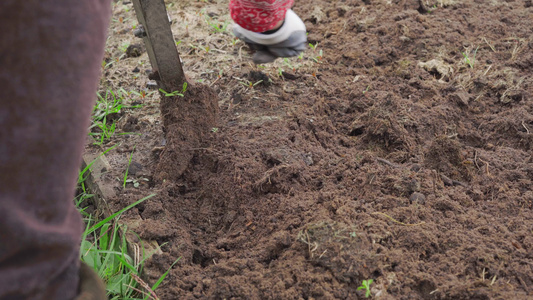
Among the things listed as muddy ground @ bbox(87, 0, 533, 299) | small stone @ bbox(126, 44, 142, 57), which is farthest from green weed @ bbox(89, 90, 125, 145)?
small stone @ bbox(126, 44, 142, 57)

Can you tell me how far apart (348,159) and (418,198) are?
38 cm

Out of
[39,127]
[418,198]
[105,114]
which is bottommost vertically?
[418,198]

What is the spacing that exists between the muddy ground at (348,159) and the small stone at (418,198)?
0.9 inches

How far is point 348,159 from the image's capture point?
2055 mm

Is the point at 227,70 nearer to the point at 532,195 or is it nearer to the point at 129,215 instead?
the point at 129,215

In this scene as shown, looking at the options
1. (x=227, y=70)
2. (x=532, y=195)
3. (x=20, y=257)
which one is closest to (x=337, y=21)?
(x=227, y=70)

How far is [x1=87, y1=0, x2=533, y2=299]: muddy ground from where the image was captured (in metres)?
1.55

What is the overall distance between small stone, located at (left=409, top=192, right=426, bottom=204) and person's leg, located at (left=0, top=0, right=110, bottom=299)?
4.47 feet

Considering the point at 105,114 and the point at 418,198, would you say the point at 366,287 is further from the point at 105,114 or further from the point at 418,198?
the point at 105,114

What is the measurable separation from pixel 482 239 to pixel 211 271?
1.03 metres

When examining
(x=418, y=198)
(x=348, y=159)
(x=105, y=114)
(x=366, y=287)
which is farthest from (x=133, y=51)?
(x=366, y=287)

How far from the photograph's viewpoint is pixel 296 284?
1.51 m

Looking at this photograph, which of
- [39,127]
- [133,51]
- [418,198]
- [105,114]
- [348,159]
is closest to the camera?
[39,127]

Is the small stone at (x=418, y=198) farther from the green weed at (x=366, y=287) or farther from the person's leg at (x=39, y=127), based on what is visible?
the person's leg at (x=39, y=127)
